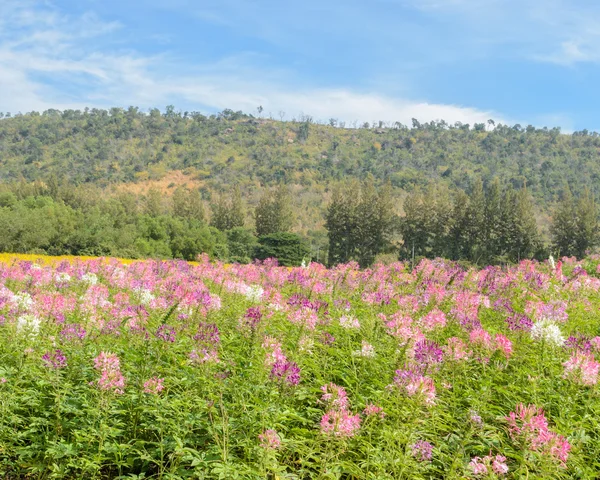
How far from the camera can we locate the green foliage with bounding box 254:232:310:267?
5234 centimetres

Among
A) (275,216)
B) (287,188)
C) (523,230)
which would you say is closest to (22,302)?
(523,230)

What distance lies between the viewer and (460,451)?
296 centimetres

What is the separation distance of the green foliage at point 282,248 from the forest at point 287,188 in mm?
160

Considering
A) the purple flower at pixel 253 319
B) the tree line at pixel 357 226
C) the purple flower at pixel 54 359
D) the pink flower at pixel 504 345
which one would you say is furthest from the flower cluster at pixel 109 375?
the tree line at pixel 357 226

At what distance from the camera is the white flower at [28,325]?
4.14m

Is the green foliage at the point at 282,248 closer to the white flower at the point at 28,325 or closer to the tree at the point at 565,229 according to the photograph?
the tree at the point at 565,229

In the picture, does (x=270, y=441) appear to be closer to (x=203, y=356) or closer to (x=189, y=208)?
(x=203, y=356)

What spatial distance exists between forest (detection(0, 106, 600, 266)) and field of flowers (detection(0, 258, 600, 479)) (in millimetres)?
11889

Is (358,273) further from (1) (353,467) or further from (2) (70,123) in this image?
(2) (70,123)

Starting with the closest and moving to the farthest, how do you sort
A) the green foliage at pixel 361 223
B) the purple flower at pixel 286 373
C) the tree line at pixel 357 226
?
the purple flower at pixel 286 373 → the tree line at pixel 357 226 → the green foliage at pixel 361 223

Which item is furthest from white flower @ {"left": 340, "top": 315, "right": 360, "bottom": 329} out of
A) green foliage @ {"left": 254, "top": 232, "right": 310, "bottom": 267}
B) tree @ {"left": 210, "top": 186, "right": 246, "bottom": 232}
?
tree @ {"left": 210, "top": 186, "right": 246, "bottom": 232}

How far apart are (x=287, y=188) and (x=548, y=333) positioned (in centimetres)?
9836

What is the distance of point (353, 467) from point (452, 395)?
1.01m

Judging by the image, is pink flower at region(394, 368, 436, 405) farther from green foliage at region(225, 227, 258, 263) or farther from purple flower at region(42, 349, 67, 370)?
green foliage at region(225, 227, 258, 263)
